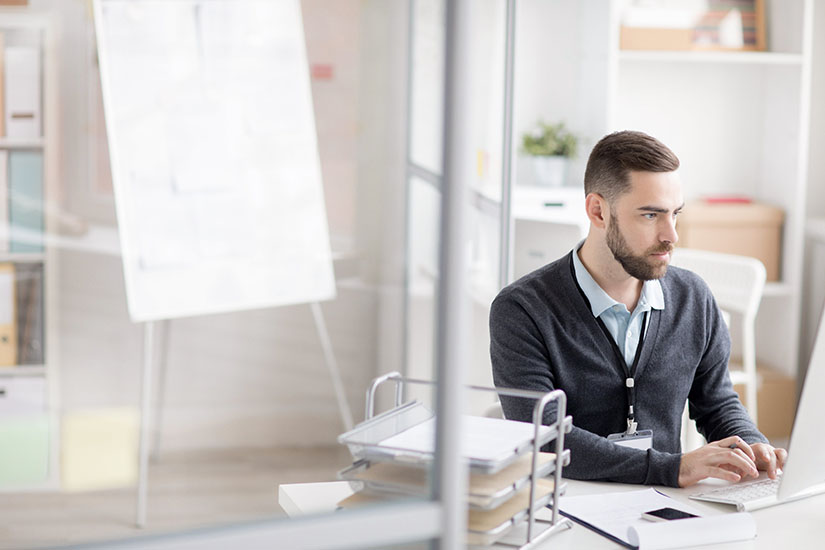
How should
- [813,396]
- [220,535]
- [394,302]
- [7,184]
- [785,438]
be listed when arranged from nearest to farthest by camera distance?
1. [220,535]
2. [813,396]
3. [7,184]
4. [785,438]
5. [394,302]

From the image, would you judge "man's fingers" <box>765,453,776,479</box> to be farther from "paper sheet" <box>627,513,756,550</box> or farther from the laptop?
"paper sheet" <box>627,513,756,550</box>

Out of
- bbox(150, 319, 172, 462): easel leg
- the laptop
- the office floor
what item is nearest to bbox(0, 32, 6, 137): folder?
bbox(150, 319, 172, 462): easel leg

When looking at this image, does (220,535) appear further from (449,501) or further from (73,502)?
(73,502)

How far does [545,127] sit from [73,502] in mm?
2105

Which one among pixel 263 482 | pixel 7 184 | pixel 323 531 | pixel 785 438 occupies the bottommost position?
pixel 263 482

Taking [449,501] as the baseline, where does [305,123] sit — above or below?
above

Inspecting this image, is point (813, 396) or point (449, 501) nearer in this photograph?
point (449, 501)

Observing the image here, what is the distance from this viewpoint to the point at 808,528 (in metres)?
1.29

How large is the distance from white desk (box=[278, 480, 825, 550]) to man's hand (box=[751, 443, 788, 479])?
0.20ft

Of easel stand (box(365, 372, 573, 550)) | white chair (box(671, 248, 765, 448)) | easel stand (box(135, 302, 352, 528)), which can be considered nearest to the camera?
easel stand (box(365, 372, 573, 550))

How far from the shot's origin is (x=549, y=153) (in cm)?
333

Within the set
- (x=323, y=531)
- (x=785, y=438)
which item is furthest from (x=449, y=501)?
(x=785, y=438)

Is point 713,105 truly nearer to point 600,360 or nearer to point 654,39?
point 654,39

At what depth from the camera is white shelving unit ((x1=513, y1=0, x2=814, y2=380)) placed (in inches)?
132
